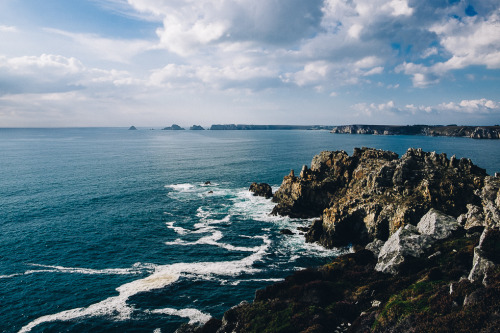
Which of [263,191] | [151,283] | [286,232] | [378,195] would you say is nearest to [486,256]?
[378,195]

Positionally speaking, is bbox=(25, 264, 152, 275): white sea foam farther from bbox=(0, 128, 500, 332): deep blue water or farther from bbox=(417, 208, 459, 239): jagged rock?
bbox=(417, 208, 459, 239): jagged rock

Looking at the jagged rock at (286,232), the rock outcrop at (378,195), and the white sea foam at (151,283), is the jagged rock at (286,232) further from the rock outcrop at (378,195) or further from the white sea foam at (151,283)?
the white sea foam at (151,283)

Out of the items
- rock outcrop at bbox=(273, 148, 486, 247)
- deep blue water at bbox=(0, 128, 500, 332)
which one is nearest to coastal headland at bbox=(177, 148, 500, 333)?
rock outcrop at bbox=(273, 148, 486, 247)

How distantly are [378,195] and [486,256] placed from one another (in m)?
38.6

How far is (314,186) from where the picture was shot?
81625 millimetres

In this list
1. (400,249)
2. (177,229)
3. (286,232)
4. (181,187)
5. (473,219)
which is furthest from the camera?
(181,187)

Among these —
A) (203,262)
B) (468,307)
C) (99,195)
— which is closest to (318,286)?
(468,307)

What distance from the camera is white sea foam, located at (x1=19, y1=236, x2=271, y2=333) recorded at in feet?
123

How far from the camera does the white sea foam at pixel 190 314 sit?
37.0m

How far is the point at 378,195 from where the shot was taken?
216 feet

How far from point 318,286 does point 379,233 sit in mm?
28905

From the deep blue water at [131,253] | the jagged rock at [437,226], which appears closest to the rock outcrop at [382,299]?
the jagged rock at [437,226]

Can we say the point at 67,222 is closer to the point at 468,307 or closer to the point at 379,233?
the point at 379,233

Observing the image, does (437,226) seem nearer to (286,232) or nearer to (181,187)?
(286,232)
